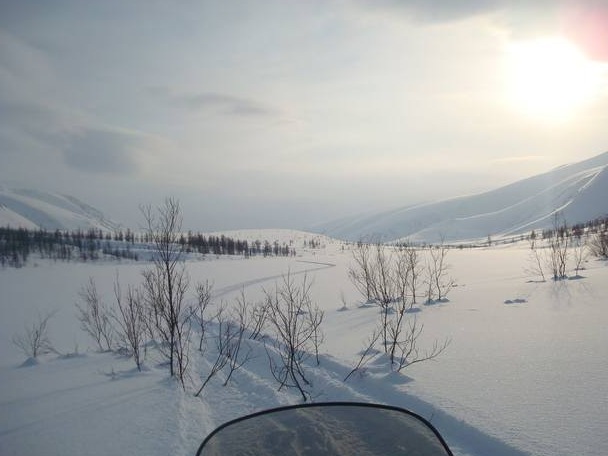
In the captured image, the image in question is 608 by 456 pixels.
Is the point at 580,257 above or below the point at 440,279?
above

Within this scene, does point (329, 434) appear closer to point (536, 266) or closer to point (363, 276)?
point (363, 276)

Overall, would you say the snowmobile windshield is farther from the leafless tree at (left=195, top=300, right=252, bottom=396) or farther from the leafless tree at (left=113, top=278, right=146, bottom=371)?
the leafless tree at (left=113, top=278, right=146, bottom=371)

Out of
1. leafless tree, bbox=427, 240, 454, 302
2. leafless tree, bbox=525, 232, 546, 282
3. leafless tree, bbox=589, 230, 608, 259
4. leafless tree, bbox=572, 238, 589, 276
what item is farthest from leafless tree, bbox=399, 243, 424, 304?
leafless tree, bbox=589, 230, 608, 259

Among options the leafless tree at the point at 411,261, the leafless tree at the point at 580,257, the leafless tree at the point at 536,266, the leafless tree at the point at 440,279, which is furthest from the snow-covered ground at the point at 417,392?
the leafless tree at the point at 580,257

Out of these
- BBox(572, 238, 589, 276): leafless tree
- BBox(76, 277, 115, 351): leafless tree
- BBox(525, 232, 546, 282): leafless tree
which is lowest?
BBox(76, 277, 115, 351): leafless tree

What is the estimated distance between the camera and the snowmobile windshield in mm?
1799

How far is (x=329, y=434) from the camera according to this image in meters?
1.89

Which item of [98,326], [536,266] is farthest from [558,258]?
[98,326]

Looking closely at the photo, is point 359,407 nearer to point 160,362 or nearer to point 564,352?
point 564,352

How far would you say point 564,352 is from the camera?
5.11 metres

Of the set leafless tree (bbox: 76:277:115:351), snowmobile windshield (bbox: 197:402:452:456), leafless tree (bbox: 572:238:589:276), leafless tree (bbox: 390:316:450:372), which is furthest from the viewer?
leafless tree (bbox: 572:238:589:276)

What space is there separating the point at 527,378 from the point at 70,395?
539cm

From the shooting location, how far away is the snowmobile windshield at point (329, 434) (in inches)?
70.8

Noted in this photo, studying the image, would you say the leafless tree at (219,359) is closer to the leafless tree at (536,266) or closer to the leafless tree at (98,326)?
the leafless tree at (98,326)
